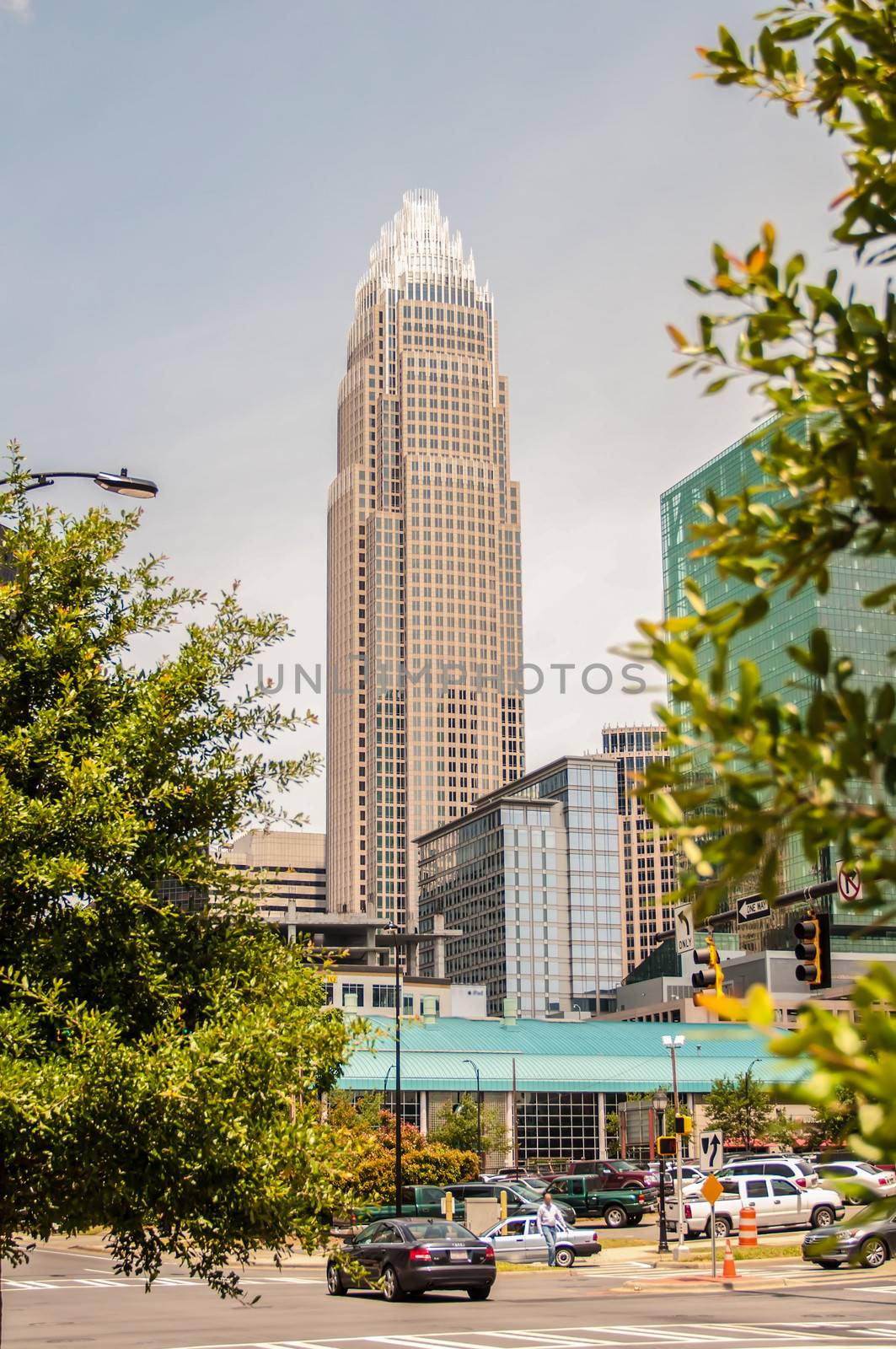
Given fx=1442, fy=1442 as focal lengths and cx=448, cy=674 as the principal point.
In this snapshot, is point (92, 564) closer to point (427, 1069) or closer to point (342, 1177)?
point (342, 1177)

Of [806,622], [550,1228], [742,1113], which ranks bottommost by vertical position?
[742,1113]

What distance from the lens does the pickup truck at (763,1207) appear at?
150 ft

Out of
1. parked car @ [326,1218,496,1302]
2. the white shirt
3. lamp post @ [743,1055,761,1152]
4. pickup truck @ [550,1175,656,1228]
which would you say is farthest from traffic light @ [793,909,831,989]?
lamp post @ [743,1055,761,1152]

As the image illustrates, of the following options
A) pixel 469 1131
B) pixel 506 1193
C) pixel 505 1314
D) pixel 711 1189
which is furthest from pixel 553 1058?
pixel 505 1314

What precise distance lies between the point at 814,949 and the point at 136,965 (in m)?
15.8

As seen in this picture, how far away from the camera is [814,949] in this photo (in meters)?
23.8

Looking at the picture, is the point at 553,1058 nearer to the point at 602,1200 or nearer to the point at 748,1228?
the point at 602,1200

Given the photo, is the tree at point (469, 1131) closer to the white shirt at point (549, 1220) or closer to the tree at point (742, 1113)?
the tree at point (742, 1113)

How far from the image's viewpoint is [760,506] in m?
3.90

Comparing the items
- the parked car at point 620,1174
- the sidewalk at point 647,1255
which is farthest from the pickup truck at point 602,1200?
the sidewalk at point 647,1255

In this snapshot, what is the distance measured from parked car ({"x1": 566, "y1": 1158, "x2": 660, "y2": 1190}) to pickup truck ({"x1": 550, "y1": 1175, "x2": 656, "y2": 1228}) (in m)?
0.72

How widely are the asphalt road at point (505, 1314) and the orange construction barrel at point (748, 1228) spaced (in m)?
1.60

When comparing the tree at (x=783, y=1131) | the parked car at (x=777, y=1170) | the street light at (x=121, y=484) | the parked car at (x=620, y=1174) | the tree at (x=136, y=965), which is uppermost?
the street light at (x=121, y=484)

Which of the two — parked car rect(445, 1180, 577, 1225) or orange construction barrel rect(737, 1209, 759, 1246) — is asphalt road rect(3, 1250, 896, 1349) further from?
parked car rect(445, 1180, 577, 1225)
